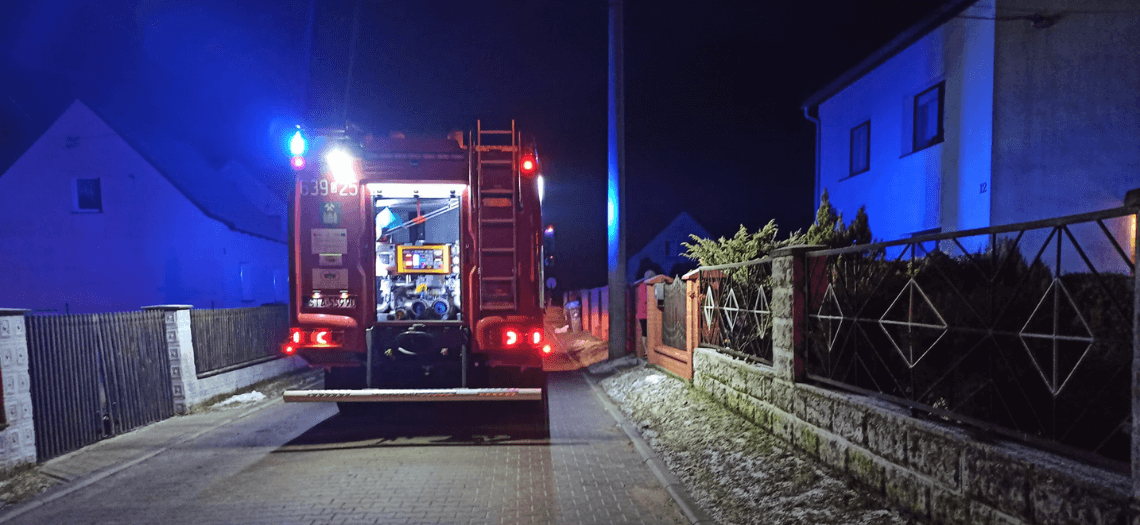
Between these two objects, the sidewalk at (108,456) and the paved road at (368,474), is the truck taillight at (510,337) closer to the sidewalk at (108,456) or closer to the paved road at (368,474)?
the paved road at (368,474)

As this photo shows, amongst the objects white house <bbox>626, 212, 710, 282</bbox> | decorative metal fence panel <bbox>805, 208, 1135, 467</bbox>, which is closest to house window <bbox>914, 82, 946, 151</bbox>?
decorative metal fence panel <bbox>805, 208, 1135, 467</bbox>

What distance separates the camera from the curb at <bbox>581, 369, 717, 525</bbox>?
442cm

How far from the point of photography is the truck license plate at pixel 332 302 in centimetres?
697

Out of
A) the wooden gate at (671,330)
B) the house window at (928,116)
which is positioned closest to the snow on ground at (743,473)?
the wooden gate at (671,330)

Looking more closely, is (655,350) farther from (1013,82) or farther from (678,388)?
(1013,82)

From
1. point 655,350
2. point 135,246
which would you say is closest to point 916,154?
point 655,350

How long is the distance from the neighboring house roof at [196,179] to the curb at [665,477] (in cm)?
2208

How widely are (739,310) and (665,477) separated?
8.68ft

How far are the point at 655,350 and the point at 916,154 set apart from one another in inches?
287

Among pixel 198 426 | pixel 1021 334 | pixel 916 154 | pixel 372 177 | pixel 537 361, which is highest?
pixel 916 154

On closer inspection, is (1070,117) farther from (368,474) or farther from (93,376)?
(93,376)

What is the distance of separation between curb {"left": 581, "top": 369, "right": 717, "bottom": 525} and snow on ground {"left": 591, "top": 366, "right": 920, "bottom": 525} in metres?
0.07

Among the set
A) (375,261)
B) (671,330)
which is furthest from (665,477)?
(671,330)

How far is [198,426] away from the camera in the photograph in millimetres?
7781
